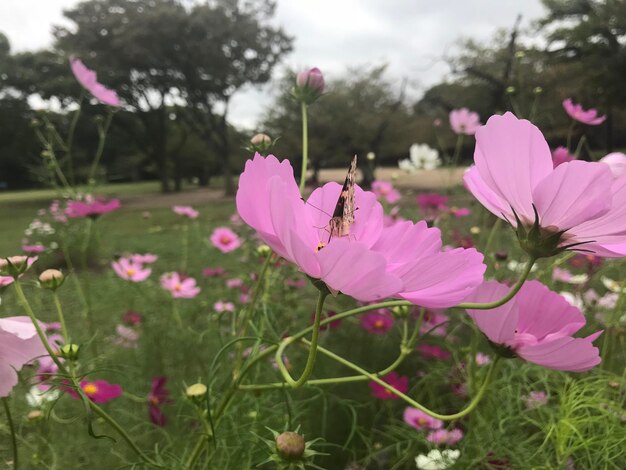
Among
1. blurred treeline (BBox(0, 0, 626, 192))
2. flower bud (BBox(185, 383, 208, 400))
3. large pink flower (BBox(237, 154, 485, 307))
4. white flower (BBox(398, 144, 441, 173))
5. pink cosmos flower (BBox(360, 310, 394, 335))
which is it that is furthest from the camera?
blurred treeline (BBox(0, 0, 626, 192))

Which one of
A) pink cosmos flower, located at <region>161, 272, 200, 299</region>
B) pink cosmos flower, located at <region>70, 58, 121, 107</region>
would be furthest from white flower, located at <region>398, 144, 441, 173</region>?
pink cosmos flower, located at <region>70, 58, 121, 107</region>

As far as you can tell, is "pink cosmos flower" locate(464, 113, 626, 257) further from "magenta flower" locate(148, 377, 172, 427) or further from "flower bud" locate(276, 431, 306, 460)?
"magenta flower" locate(148, 377, 172, 427)

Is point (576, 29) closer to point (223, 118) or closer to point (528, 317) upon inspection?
point (223, 118)

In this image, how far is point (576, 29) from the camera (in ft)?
20.5

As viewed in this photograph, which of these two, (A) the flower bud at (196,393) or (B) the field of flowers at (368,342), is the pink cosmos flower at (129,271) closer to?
(B) the field of flowers at (368,342)

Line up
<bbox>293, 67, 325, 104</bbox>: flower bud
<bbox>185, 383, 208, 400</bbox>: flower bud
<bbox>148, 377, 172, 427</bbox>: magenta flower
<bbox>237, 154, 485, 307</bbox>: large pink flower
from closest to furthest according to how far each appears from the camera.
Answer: <bbox>237, 154, 485, 307</bbox>: large pink flower → <bbox>185, 383, 208, 400</bbox>: flower bud → <bbox>293, 67, 325, 104</bbox>: flower bud → <bbox>148, 377, 172, 427</bbox>: magenta flower

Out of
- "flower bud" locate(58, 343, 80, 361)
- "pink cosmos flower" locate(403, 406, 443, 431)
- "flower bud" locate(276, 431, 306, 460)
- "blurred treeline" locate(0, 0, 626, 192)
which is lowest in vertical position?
"pink cosmos flower" locate(403, 406, 443, 431)

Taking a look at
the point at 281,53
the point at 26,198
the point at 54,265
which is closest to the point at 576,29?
the point at 281,53

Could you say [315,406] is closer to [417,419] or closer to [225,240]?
[417,419]

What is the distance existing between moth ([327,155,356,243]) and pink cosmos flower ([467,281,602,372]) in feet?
0.28

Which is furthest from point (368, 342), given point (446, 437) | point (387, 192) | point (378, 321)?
point (387, 192)

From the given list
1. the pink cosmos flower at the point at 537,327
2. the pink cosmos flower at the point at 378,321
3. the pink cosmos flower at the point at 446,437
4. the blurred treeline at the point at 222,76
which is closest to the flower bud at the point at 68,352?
the pink cosmos flower at the point at 537,327

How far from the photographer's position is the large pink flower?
8.3 inches

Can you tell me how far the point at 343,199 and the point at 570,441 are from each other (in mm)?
377
